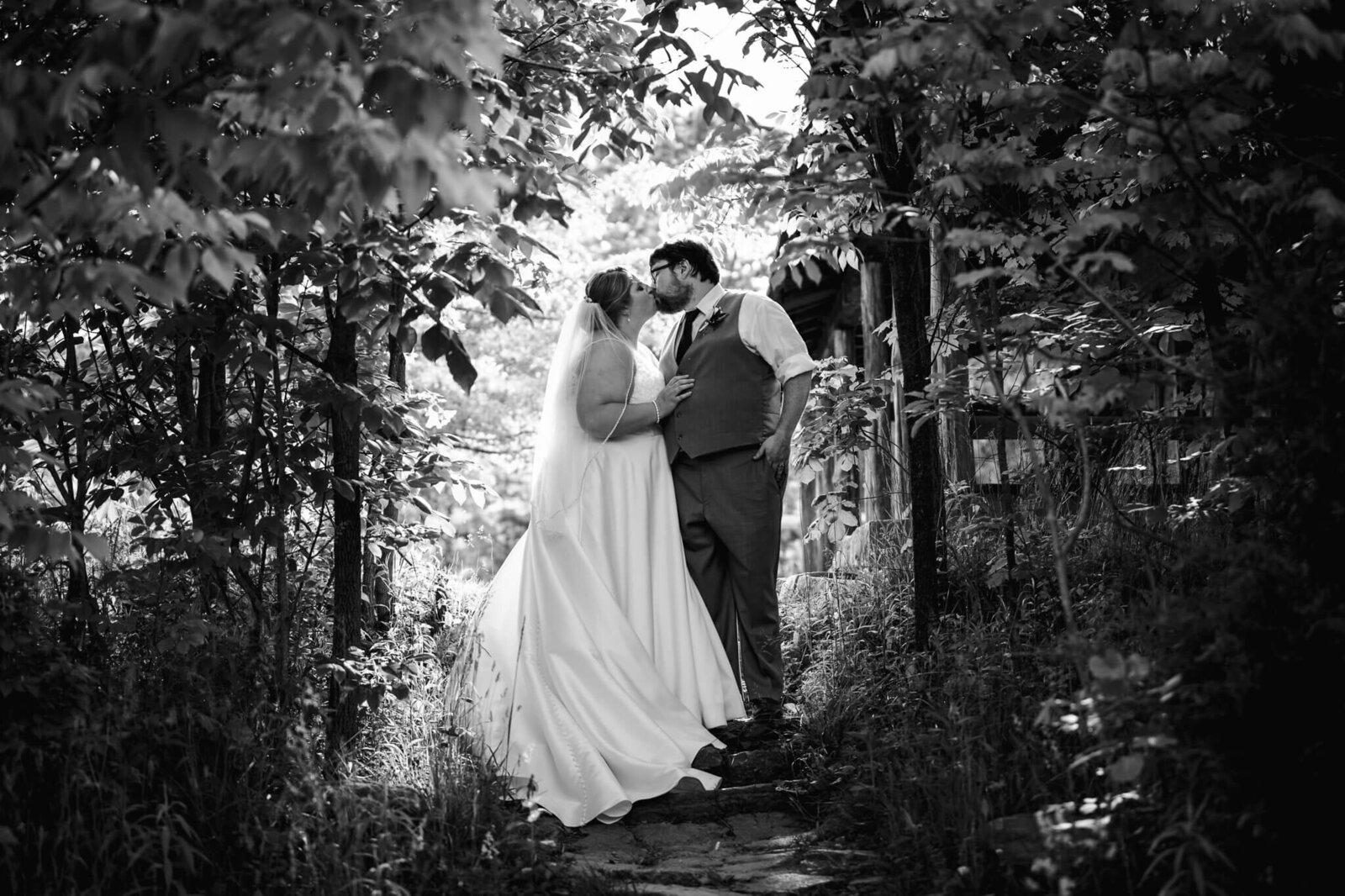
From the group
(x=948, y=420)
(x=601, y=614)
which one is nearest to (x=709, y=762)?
(x=601, y=614)

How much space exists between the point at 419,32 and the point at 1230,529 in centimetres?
382

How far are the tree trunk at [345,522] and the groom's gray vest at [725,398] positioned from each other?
5.29 feet

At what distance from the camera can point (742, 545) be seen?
544 cm

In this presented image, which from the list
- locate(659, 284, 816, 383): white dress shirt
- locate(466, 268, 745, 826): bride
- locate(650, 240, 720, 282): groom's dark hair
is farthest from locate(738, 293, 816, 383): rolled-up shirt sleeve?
locate(466, 268, 745, 826): bride

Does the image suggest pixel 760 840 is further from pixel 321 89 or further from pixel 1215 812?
pixel 321 89

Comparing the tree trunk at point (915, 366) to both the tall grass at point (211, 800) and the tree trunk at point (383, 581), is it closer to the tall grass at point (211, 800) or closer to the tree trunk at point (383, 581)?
the tall grass at point (211, 800)

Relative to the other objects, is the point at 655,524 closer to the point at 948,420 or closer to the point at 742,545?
the point at 742,545

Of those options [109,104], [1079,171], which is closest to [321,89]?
[109,104]

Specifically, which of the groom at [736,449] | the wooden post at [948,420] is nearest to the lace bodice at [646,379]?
the groom at [736,449]

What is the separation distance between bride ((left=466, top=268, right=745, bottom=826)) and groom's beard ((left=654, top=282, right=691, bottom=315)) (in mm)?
86

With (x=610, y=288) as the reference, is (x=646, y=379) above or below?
below

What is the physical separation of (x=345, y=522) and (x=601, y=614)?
1220 mm

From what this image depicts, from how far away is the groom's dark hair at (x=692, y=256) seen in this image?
565 centimetres

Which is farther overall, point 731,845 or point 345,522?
point 345,522
